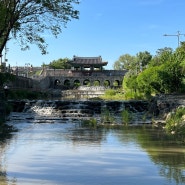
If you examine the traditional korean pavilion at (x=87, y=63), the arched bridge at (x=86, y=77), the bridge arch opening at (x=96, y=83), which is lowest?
the bridge arch opening at (x=96, y=83)

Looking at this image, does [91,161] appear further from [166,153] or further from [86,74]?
[86,74]

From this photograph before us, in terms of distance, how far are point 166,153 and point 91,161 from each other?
8.90 ft

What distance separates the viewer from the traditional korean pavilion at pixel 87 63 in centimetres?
8819

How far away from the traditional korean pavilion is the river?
241ft

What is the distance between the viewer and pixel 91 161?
10047 mm

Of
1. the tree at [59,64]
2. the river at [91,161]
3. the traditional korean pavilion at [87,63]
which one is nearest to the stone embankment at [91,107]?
the river at [91,161]

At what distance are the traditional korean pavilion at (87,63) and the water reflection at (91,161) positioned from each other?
241ft

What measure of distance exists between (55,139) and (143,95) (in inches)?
998

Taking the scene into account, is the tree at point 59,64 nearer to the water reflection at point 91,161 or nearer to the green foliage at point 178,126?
the green foliage at point 178,126

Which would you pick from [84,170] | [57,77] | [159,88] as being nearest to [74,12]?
[159,88]

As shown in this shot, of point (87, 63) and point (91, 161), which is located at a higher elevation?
point (87, 63)

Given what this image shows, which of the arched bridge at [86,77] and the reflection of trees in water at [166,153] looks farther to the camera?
the arched bridge at [86,77]

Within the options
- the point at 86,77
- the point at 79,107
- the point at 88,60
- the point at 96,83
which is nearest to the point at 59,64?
the point at 88,60

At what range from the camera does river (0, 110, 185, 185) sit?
316 inches
